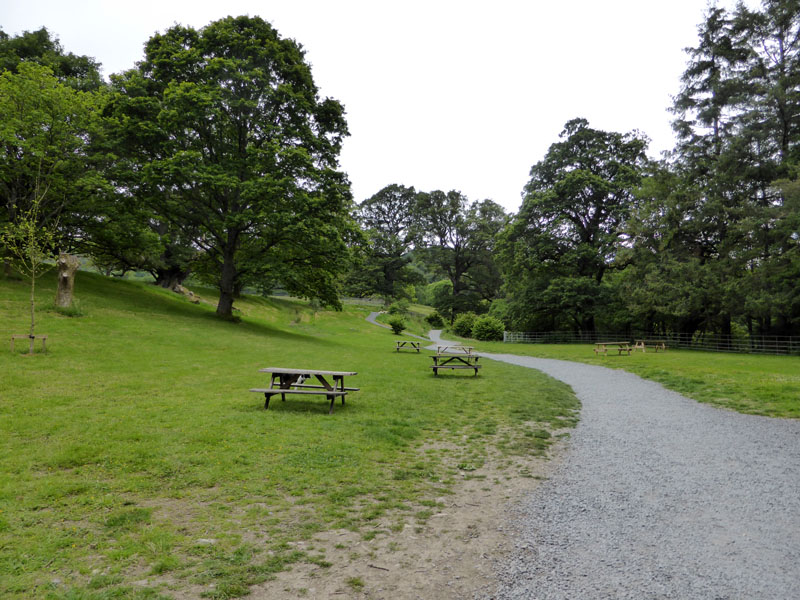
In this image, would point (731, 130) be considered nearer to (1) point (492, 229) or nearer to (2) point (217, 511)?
(1) point (492, 229)

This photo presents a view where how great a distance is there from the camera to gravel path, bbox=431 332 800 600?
296cm

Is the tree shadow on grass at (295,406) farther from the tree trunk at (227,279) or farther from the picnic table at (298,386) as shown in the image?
the tree trunk at (227,279)

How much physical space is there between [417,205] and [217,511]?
5850 centimetres

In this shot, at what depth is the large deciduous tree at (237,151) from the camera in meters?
21.2

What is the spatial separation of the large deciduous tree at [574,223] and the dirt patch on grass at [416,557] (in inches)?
1372

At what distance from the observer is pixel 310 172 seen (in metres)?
22.9

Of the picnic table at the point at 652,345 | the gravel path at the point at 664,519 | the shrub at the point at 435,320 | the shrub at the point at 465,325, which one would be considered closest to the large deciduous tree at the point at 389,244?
the shrub at the point at 435,320

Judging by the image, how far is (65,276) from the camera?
→ 1673 cm

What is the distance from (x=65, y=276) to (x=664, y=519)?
20518 mm

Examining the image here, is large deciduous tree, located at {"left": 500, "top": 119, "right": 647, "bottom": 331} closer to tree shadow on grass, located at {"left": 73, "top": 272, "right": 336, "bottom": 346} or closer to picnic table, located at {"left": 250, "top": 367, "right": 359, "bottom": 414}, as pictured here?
tree shadow on grass, located at {"left": 73, "top": 272, "right": 336, "bottom": 346}

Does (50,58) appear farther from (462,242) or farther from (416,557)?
(462,242)

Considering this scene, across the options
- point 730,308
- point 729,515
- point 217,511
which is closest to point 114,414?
point 217,511

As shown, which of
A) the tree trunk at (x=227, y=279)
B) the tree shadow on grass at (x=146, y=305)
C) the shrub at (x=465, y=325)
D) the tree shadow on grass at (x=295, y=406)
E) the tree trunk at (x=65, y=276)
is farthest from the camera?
the shrub at (x=465, y=325)

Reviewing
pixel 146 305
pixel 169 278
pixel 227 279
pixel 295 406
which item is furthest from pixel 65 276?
pixel 169 278
